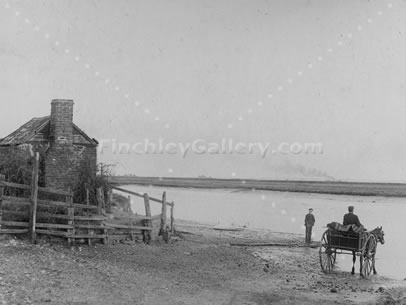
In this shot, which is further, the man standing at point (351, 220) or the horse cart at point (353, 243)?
the man standing at point (351, 220)

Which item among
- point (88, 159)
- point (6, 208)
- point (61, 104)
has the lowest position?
point (6, 208)

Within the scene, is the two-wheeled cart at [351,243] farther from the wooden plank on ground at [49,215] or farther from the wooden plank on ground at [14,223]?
the wooden plank on ground at [14,223]

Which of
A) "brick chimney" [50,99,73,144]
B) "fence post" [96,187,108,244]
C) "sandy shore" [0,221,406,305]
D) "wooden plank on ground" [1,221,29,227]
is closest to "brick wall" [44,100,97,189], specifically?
"brick chimney" [50,99,73,144]

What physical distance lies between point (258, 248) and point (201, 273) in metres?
7.92

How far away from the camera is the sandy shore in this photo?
11914 mm

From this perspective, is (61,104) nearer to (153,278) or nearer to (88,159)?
(88,159)

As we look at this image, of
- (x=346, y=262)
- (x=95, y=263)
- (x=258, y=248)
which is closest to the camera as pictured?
(x=95, y=263)

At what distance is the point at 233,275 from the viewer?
16.2 m

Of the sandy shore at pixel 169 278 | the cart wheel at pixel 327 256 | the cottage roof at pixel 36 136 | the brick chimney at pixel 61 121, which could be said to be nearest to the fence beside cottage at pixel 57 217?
the sandy shore at pixel 169 278

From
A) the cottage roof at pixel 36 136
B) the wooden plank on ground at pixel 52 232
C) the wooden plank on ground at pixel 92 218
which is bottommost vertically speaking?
the wooden plank on ground at pixel 52 232

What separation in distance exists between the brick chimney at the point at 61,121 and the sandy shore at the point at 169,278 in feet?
16.7

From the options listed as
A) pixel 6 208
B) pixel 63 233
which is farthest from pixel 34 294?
pixel 6 208

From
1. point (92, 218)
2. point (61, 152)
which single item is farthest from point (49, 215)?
point (61, 152)

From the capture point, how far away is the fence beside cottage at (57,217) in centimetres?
1647
